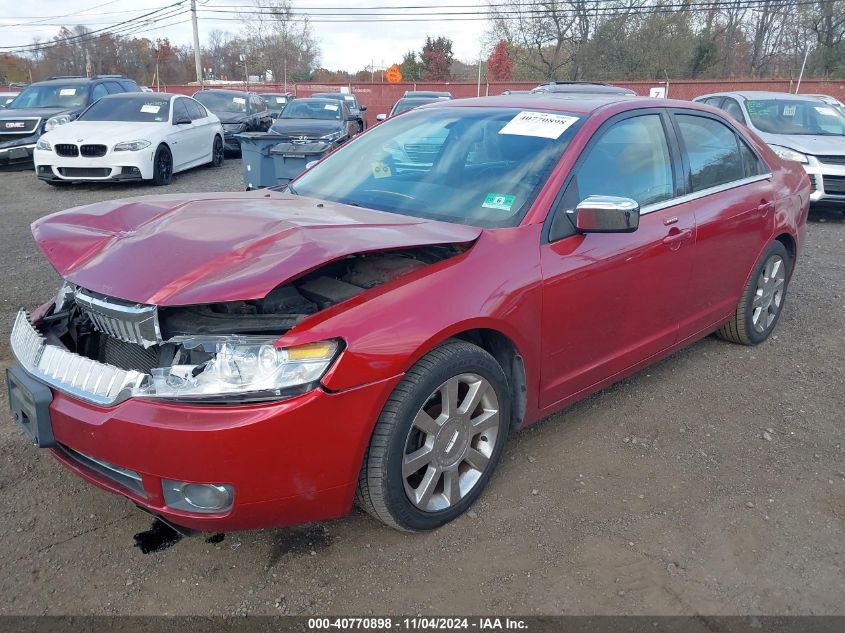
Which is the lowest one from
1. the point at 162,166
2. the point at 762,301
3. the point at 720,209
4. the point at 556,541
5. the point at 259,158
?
the point at 556,541

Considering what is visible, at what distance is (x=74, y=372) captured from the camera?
7.57 feet

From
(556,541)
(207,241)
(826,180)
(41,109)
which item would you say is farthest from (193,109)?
(556,541)

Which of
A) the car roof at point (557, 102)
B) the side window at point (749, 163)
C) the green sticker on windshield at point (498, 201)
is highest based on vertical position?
the car roof at point (557, 102)

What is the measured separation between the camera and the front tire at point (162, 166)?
10.6 metres

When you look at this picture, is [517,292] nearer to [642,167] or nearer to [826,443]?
[642,167]

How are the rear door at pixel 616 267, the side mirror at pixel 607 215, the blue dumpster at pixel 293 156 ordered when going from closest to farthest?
1. the side mirror at pixel 607 215
2. the rear door at pixel 616 267
3. the blue dumpster at pixel 293 156

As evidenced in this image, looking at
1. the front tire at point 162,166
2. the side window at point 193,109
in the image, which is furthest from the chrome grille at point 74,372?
the side window at point 193,109

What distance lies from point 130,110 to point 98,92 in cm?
277

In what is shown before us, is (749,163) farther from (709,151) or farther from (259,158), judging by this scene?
(259,158)

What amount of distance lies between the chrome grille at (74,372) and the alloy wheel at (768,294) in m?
3.94

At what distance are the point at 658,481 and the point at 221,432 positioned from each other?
6.66ft

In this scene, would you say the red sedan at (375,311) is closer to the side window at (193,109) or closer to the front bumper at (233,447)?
the front bumper at (233,447)

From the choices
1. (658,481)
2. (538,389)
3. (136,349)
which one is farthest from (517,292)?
(136,349)

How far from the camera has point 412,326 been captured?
7.67 ft
